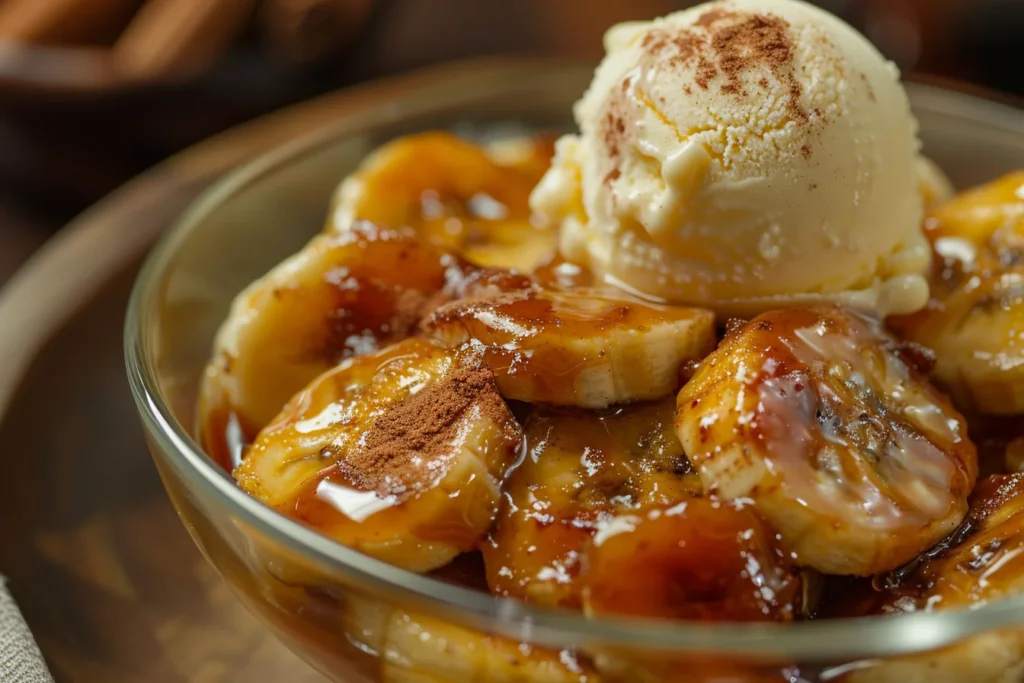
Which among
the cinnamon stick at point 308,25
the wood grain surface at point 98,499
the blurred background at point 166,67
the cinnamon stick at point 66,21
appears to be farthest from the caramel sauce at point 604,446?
the cinnamon stick at point 66,21

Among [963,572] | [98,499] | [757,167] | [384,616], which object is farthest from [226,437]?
[963,572]

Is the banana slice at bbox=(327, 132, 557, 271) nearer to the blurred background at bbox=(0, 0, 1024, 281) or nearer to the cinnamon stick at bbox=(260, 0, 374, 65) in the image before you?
the blurred background at bbox=(0, 0, 1024, 281)

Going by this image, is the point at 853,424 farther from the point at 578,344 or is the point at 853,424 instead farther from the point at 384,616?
the point at 384,616

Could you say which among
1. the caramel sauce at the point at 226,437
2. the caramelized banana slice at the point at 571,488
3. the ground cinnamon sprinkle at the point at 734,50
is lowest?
the caramel sauce at the point at 226,437

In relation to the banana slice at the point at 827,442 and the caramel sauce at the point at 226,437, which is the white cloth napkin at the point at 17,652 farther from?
A: the banana slice at the point at 827,442

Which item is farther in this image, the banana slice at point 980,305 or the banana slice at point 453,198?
the banana slice at point 453,198

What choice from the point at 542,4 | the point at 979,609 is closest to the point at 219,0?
the point at 542,4
